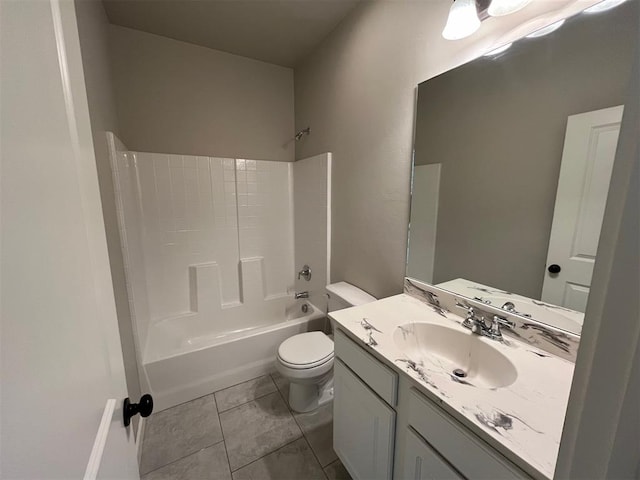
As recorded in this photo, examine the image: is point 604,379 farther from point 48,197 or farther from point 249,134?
point 249,134

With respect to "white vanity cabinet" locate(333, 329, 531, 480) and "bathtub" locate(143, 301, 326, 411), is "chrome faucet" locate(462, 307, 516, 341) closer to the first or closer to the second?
"white vanity cabinet" locate(333, 329, 531, 480)

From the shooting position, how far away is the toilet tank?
5.60 feet

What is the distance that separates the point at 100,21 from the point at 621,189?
2473 mm

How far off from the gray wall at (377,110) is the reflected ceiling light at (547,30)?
0.06 metres

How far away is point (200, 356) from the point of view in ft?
5.99

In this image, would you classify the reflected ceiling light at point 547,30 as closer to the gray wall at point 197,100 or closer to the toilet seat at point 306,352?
the toilet seat at point 306,352

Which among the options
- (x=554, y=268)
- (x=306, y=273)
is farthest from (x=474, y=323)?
(x=306, y=273)

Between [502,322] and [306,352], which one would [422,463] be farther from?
[306,352]

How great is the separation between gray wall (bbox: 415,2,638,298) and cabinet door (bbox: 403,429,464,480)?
698mm

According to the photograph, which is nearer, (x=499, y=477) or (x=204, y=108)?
(x=499, y=477)

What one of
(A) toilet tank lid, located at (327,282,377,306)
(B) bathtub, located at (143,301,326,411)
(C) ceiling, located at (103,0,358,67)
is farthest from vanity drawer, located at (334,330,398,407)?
(C) ceiling, located at (103,0,358,67)

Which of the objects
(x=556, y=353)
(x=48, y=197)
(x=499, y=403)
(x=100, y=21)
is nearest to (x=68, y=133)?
(x=48, y=197)

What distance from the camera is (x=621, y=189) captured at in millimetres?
240

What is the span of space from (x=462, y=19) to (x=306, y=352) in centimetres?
187
